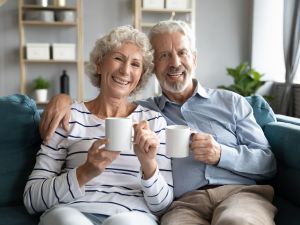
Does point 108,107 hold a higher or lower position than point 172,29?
lower

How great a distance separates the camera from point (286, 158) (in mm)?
1604

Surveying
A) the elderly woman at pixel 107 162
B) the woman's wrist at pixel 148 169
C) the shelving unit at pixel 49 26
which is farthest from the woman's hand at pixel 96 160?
the shelving unit at pixel 49 26

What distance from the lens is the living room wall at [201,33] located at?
4.69 meters

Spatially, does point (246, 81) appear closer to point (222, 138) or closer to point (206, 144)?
point (222, 138)

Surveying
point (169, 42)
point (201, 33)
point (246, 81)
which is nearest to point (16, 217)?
point (169, 42)

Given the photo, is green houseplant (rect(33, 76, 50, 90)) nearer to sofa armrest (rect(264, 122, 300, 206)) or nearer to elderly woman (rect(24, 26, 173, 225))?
elderly woman (rect(24, 26, 173, 225))

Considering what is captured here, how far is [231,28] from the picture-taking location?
16.8 feet

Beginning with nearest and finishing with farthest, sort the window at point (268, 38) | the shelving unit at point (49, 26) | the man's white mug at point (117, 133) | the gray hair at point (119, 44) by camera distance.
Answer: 1. the man's white mug at point (117, 133)
2. the gray hair at point (119, 44)
3. the shelving unit at point (49, 26)
4. the window at point (268, 38)

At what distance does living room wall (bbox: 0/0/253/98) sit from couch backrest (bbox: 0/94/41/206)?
328 centimetres

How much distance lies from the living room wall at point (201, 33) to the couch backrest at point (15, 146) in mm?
3279

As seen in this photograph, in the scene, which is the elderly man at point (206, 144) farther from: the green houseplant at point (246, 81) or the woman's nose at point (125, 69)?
the green houseplant at point (246, 81)

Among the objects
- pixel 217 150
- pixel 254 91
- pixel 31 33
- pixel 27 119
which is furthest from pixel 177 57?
pixel 31 33

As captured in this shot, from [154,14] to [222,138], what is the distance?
358 cm

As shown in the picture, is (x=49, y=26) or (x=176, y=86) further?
(x=49, y=26)
